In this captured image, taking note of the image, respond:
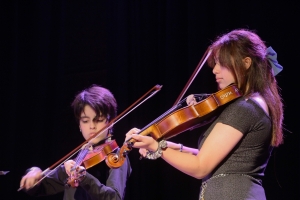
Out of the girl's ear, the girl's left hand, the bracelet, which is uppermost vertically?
the girl's ear

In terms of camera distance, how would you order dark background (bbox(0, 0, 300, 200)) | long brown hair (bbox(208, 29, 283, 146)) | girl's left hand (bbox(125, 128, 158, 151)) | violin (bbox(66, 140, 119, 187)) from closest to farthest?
girl's left hand (bbox(125, 128, 158, 151)) < long brown hair (bbox(208, 29, 283, 146)) < violin (bbox(66, 140, 119, 187)) < dark background (bbox(0, 0, 300, 200))

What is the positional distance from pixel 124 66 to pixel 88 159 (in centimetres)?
110

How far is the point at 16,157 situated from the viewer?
10.2 feet

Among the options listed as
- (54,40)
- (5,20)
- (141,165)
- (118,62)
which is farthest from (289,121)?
(5,20)

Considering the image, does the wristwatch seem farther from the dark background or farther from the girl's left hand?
the dark background

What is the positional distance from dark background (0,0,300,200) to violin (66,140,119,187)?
747 mm

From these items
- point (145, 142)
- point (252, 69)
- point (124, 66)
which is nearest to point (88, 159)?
point (145, 142)

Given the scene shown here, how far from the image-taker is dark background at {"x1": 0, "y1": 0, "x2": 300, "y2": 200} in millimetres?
2170

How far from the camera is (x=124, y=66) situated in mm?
2740

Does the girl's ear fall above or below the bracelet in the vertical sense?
above

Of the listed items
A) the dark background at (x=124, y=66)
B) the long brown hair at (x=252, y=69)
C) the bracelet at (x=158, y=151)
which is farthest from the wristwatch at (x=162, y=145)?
the dark background at (x=124, y=66)

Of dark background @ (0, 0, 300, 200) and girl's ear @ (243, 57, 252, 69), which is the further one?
dark background @ (0, 0, 300, 200)

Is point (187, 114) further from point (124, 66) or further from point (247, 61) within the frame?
point (124, 66)

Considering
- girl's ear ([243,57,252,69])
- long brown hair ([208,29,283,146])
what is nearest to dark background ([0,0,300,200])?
long brown hair ([208,29,283,146])
